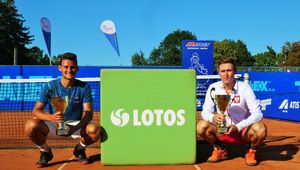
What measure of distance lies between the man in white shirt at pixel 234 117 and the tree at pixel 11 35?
50979mm

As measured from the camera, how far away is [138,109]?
208 inches

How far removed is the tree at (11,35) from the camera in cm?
5354

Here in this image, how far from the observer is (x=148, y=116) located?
17.4 ft

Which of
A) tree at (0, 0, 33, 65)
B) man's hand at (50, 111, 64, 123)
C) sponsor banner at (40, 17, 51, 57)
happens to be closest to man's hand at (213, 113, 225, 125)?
man's hand at (50, 111, 64, 123)

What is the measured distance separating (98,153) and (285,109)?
30.2 feet

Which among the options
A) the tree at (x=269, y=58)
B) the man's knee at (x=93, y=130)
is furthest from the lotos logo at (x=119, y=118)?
the tree at (x=269, y=58)

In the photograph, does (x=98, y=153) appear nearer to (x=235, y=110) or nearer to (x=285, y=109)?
(x=235, y=110)

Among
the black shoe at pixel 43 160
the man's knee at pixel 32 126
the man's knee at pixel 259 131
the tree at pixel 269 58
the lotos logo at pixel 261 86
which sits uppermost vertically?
the tree at pixel 269 58

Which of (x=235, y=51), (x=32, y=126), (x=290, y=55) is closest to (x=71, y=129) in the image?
(x=32, y=126)

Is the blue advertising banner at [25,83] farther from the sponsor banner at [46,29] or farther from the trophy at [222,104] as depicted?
the trophy at [222,104]

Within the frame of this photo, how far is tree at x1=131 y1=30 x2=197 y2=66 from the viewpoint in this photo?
3398 inches

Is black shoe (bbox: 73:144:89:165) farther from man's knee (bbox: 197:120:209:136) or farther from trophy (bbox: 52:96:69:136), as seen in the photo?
man's knee (bbox: 197:120:209:136)

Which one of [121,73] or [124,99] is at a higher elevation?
[121,73]

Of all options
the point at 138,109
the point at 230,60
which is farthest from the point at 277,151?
the point at 138,109
